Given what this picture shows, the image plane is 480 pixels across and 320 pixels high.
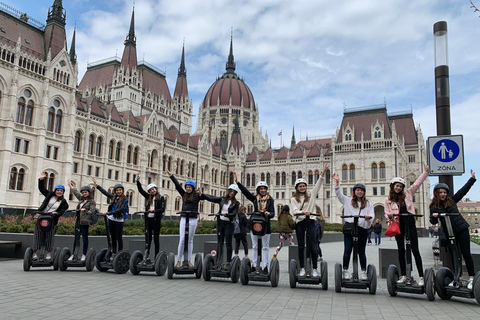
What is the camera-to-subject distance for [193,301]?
6.50m

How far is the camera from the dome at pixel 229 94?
84.1 metres

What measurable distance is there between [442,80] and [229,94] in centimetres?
7642

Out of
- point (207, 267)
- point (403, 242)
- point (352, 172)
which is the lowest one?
point (207, 267)

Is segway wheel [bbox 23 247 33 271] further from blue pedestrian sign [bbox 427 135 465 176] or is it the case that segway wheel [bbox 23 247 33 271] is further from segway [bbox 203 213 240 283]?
blue pedestrian sign [bbox 427 135 465 176]

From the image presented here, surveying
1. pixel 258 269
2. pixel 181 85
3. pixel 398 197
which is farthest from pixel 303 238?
pixel 181 85

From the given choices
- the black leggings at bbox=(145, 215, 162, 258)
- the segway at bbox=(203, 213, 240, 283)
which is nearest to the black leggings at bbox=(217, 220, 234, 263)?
the segway at bbox=(203, 213, 240, 283)

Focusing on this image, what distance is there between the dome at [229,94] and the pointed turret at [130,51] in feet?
77.3

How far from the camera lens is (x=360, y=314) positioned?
581cm

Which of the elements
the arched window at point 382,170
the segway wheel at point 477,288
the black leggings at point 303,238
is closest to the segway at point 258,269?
the black leggings at point 303,238

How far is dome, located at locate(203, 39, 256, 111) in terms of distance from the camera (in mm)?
84125

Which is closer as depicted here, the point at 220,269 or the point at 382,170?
the point at 220,269

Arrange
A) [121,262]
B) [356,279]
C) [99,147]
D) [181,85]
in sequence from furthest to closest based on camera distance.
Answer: [181,85] < [99,147] < [121,262] < [356,279]

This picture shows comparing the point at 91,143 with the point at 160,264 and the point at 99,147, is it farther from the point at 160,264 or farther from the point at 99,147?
the point at 160,264

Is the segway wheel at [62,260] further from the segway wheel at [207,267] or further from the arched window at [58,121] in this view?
the arched window at [58,121]
